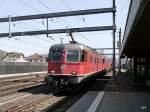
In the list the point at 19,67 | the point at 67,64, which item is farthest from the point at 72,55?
the point at 19,67

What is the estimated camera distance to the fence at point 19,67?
46875mm

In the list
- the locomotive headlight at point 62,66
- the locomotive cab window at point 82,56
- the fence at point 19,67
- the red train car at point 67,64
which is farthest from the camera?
Result: the fence at point 19,67

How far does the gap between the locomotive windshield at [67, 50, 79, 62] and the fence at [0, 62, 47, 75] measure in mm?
25808

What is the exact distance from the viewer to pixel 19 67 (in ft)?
172

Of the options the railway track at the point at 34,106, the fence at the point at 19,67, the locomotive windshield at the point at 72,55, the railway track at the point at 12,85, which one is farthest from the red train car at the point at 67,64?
the fence at the point at 19,67

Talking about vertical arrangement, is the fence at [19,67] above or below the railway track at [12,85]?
above

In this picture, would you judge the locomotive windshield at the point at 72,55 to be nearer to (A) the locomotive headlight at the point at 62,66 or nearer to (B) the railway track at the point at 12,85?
(A) the locomotive headlight at the point at 62,66

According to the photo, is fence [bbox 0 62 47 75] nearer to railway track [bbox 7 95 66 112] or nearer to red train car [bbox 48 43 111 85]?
red train car [bbox 48 43 111 85]

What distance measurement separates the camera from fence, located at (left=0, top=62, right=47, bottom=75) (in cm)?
4688

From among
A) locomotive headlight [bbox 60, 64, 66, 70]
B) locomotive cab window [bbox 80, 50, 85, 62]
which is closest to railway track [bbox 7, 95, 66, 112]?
locomotive headlight [bbox 60, 64, 66, 70]

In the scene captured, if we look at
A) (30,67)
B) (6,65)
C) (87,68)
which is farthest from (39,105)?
(30,67)

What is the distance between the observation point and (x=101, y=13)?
31.4 metres

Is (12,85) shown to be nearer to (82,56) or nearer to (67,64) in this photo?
(67,64)

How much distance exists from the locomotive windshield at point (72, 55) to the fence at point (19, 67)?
25808 mm
